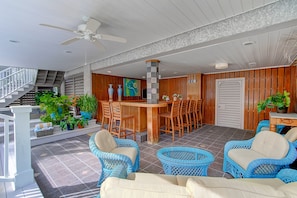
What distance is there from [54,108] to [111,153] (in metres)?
3.61

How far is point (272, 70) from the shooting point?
16.1 ft

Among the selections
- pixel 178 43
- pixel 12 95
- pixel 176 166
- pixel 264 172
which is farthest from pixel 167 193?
pixel 12 95

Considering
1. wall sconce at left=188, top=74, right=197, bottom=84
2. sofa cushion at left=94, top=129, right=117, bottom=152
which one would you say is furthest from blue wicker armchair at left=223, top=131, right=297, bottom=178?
wall sconce at left=188, top=74, right=197, bottom=84

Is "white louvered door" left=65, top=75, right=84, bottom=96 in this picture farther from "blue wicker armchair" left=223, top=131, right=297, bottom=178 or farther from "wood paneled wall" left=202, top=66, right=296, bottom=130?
"blue wicker armchair" left=223, top=131, right=297, bottom=178

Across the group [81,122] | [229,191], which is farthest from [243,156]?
[81,122]

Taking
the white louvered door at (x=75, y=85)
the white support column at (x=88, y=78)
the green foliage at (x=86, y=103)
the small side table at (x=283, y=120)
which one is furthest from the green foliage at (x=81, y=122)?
the small side table at (x=283, y=120)

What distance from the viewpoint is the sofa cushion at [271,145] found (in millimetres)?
1835

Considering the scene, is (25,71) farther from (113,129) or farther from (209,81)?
(209,81)

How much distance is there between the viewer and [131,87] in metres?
7.72

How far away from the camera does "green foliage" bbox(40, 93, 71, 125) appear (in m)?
4.37

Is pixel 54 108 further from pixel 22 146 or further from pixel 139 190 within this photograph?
pixel 139 190

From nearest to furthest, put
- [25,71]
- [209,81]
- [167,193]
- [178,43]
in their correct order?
[167,193]
[178,43]
[209,81]
[25,71]

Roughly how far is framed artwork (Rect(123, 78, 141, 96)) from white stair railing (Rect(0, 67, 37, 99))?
4506mm

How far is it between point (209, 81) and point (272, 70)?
6.86 feet
